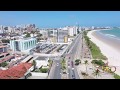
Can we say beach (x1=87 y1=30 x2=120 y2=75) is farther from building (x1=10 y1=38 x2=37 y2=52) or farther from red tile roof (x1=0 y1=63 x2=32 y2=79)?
red tile roof (x1=0 y1=63 x2=32 y2=79)

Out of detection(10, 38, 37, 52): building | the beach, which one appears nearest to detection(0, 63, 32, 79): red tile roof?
detection(10, 38, 37, 52): building

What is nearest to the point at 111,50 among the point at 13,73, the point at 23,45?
the point at 23,45

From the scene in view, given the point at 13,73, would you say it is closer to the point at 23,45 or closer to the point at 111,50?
the point at 23,45

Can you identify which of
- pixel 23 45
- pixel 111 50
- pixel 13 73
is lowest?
pixel 111 50

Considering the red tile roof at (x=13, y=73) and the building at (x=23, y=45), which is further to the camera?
the building at (x=23, y=45)

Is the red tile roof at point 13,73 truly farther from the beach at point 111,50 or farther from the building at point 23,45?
the beach at point 111,50

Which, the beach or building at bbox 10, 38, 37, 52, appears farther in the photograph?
the beach

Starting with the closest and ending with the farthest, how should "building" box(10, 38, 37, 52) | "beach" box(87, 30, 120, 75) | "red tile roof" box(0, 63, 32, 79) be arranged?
"red tile roof" box(0, 63, 32, 79)
"building" box(10, 38, 37, 52)
"beach" box(87, 30, 120, 75)

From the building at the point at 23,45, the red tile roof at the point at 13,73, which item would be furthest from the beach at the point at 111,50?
the red tile roof at the point at 13,73

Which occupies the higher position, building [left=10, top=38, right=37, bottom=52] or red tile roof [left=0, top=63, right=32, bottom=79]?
building [left=10, top=38, right=37, bottom=52]
